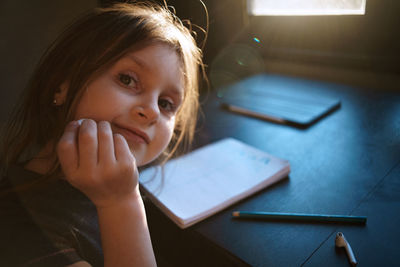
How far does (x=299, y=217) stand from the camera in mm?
493

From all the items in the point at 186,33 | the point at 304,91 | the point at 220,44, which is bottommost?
the point at 304,91

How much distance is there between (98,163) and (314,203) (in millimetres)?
370

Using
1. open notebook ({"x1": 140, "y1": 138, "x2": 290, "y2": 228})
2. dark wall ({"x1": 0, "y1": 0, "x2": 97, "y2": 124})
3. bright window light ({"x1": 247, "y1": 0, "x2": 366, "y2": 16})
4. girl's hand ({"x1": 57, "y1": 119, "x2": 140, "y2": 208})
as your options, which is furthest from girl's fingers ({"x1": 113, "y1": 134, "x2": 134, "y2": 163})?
bright window light ({"x1": 247, "y1": 0, "x2": 366, "y2": 16})

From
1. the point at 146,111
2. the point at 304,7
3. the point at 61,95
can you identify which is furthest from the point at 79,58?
the point at 304,7

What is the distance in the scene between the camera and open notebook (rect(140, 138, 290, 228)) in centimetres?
54

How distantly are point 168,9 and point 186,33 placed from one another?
0.10m

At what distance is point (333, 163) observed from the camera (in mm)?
654

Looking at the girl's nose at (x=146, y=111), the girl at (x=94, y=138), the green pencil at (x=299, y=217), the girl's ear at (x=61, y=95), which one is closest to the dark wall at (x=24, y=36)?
the girl at (x=94, y=138)

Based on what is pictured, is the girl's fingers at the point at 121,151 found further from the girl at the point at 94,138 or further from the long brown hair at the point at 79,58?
the long brown hair at the point at 79,58

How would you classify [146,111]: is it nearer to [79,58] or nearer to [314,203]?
A: [79,58]

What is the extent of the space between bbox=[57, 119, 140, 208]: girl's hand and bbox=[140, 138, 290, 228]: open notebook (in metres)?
0.10

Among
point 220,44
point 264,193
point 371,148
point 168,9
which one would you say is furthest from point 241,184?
point 220,44

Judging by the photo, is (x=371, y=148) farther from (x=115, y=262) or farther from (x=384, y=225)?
(x=115, y=262)

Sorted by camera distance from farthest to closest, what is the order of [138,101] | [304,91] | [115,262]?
[304,91] → [138,101] → [115,262]
